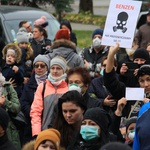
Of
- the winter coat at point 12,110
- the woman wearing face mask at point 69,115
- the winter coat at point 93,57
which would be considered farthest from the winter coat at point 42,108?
the winter coat at point 93,57

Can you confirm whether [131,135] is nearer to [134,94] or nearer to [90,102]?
[134,94]

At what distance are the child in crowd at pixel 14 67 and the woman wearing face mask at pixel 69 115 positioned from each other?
114 inches

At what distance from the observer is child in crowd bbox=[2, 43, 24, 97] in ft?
30.4

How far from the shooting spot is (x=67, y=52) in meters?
9.20

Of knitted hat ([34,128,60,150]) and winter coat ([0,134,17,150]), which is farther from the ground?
knitted hat ([34,128,60,150])

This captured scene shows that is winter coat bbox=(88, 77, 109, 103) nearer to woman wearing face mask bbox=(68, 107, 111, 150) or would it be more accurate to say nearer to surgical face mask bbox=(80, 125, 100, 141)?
woman wearing face mask bbox=(68, 107, 111, 150)

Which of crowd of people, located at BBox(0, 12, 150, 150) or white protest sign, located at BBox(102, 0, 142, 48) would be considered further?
white protest sign, located at BBox(102, 0, 142, 48)

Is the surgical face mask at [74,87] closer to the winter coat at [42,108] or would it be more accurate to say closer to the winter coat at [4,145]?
the winter coat at [42,108]

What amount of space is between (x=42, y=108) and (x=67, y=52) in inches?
76.3

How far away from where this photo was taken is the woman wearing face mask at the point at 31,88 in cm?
792

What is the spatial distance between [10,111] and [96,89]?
1310 millimetres

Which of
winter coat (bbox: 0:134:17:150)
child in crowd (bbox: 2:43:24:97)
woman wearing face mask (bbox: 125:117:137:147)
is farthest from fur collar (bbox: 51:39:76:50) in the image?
winter coat (bbox: 0:134:17:150)

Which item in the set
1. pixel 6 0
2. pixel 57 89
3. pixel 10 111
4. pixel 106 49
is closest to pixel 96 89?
pixel 57 89

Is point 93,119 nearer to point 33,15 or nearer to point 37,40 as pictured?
point 37,40
